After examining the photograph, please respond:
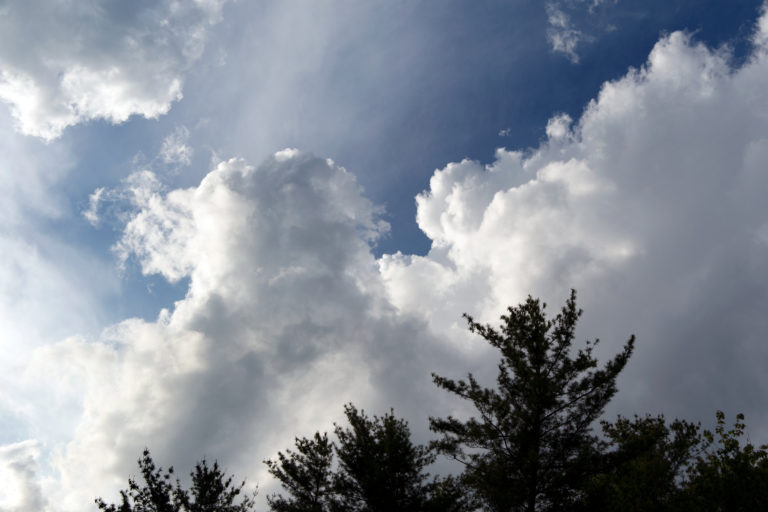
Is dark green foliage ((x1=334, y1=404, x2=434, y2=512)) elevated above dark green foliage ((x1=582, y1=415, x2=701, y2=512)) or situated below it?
above

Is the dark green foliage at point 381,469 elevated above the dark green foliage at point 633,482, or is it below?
above

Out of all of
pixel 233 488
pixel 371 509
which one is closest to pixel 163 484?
pixel 233 488

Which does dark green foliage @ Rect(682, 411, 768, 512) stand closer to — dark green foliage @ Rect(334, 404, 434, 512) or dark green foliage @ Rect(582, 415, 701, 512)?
dark green foliage @ Rect(582, 415, 701, 512)

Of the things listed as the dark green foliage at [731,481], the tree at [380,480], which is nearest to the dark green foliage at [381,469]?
the tree at [380,480]

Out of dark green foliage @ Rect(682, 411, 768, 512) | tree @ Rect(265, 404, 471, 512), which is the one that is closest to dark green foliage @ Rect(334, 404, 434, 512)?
tree @ Rect(265, 404, 471, 512)

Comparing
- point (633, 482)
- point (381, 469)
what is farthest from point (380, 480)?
point (633, 482)

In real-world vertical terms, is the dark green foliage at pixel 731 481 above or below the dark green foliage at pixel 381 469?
below

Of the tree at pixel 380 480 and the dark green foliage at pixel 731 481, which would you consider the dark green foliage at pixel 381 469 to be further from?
the dark green foliage at pixel 731 481

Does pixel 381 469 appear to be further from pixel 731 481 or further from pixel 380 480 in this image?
pixel 731 481

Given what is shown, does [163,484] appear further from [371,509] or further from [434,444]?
[434,444]

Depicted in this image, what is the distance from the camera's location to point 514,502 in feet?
55.9

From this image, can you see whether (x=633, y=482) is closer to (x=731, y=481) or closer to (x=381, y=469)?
(x=731, y=481)

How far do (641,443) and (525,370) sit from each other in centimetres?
516

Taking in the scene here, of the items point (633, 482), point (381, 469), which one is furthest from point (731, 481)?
point (381, 469)
